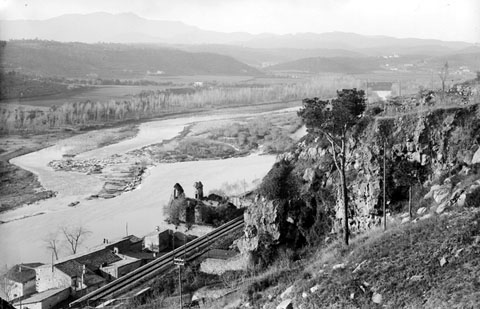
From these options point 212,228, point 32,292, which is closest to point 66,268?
point 32,292

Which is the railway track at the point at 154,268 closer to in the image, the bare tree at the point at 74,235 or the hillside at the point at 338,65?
the bare tree at the point at 74,235

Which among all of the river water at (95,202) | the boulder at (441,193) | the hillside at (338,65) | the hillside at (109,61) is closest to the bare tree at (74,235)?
the river water at (95,202)

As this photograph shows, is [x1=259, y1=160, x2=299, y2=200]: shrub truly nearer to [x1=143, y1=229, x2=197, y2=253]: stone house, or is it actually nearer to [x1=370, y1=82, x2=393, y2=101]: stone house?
[x1=143, y1=229, x2=197, y2=253]: stone house

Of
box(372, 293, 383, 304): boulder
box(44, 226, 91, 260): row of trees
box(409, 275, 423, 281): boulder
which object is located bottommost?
box(44, 226, 91, 260): row of trees

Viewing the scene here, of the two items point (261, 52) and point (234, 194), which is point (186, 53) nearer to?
point (261, 52)

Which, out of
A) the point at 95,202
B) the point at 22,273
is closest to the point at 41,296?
the point at 22,273

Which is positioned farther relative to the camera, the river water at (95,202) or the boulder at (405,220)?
the river water at (95,202)

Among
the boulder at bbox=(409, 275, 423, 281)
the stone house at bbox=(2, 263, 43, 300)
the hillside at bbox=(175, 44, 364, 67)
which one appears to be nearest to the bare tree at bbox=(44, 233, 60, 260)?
the stone house at bbox=(2, 263, 43, 300)
